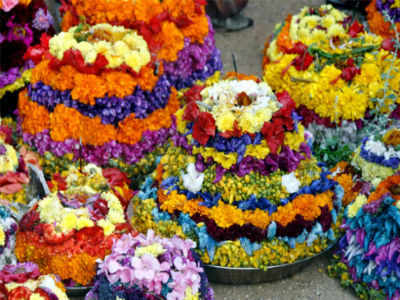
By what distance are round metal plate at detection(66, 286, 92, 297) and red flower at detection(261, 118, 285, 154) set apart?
1588 mm

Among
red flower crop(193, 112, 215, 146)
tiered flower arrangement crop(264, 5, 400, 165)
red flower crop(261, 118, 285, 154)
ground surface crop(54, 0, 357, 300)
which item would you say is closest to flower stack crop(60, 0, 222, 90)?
tiered flower arrangement crop(264, 5, 400, 165)

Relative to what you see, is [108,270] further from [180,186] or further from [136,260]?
[180,186]

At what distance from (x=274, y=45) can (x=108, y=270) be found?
3.95 metres

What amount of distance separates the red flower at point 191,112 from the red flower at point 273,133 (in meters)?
0.48

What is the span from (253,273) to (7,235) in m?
1.75

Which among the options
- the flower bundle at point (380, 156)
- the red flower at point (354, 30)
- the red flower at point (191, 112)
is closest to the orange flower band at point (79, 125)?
the red flower at point (191, 112)

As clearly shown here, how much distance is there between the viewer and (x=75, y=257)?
348 centimetres

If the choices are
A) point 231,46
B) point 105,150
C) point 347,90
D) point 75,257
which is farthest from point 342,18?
point 75,257

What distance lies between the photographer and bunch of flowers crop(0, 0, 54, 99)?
4930mm

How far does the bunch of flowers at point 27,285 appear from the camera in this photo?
109 inches

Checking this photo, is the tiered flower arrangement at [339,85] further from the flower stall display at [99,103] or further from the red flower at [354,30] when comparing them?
the flower stall display at [99,103]

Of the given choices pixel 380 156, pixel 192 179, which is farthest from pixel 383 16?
pixel 192 179

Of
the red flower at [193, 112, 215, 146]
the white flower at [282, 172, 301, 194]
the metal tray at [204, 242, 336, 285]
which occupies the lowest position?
the metal tray at [204, 242, 336, 285]

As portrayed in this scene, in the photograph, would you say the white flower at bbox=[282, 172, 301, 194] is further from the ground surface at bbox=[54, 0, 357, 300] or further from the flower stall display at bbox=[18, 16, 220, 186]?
the flower stall display at bbox=[18, 16, 220, 186]
